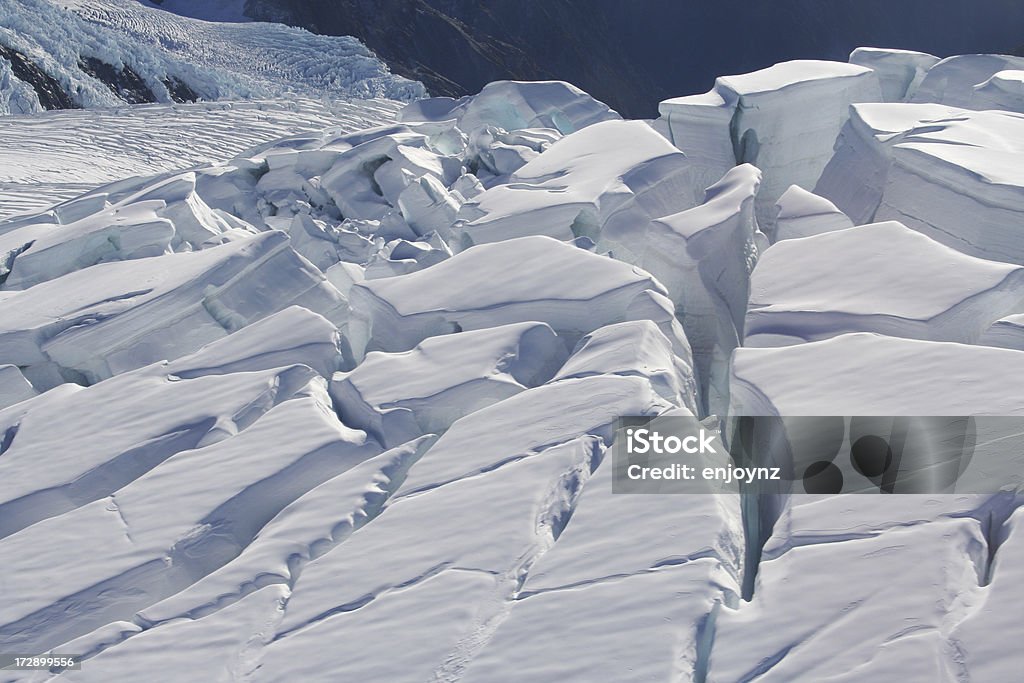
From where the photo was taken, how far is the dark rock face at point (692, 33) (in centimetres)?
3606

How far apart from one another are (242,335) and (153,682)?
1785 millimetres

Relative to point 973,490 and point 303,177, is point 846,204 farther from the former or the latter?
point 303,177

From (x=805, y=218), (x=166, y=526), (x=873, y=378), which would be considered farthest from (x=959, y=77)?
(x=166, y=526)

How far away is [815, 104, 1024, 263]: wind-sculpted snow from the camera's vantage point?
421 centimetres

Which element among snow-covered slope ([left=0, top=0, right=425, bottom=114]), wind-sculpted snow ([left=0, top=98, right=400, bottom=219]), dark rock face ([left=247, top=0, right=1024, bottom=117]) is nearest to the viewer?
wind-sculpted snow ([left=0, top=98, right=400, bottom=219])

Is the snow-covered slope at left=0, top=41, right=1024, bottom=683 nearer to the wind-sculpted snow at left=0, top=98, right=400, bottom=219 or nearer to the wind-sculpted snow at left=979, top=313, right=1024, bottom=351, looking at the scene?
the wind-sculpted snow at left=979, top=313, right=1024, bottom=351

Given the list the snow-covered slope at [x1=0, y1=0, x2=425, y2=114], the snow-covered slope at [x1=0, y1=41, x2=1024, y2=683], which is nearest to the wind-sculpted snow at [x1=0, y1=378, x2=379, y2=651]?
the snow-covered slope at [x1=0, y1=41, x2=1024, y2=683]

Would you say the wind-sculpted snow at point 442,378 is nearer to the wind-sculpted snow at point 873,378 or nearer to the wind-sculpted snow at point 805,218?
the wind-sculpted snow at point 873,378

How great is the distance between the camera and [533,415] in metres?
3.07

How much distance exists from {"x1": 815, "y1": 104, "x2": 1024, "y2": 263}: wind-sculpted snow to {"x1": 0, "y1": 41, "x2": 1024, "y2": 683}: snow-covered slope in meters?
0.02

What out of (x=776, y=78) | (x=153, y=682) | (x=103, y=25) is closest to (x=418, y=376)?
(x=153, y=682)

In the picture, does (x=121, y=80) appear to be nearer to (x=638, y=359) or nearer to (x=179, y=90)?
(x=179, y=90)

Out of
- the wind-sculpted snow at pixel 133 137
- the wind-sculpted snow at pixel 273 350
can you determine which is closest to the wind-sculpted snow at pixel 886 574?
the wind-sculpted snow at pixel 273 350

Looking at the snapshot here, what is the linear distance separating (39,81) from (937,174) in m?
11.9
